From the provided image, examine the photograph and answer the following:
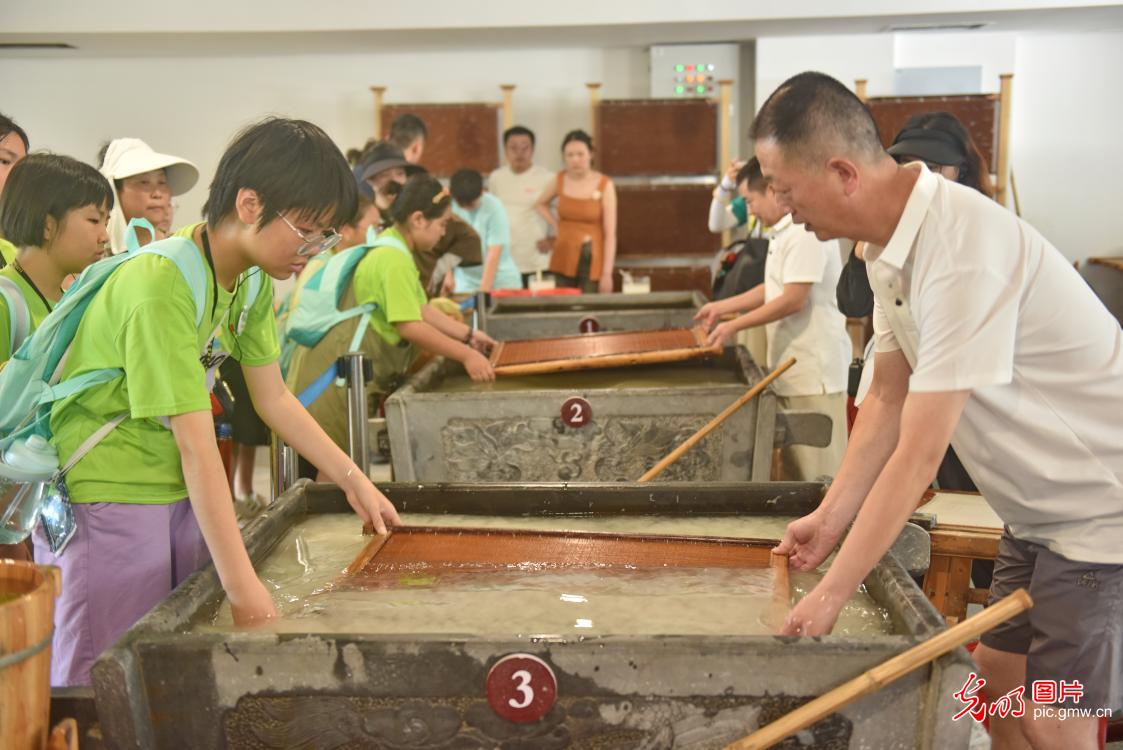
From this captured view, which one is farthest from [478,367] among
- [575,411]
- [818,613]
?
[818,613]

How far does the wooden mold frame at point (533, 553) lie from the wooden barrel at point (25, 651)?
63 cm

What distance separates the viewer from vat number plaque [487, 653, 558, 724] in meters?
1.38

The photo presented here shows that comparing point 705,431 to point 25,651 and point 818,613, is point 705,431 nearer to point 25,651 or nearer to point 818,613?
point 818,613

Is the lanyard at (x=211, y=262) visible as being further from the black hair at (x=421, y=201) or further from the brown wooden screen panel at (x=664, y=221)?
the brown wooden screen panel at (x=664, y=221)

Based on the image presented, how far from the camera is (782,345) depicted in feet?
13.1

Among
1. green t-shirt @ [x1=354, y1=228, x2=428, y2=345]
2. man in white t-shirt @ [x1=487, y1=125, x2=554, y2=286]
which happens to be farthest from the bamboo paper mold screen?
man in white t-shirt @ [x1=487, y1=125, x2=554, y2=286]

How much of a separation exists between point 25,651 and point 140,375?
49 centimetres

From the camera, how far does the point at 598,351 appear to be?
3908mm

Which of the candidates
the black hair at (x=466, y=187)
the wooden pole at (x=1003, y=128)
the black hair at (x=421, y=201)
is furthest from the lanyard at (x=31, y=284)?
the wooden pole at (x=1003, y=128)

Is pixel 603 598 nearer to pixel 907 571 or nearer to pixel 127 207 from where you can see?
pixel 907 571

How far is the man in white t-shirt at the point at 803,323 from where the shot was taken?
378cm

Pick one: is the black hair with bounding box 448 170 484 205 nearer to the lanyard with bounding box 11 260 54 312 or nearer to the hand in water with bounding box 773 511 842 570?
the lanyard with bounding box 11 260 54 312

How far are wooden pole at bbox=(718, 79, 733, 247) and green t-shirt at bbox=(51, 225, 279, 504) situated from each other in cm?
713

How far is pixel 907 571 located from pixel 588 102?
25.6 ft
